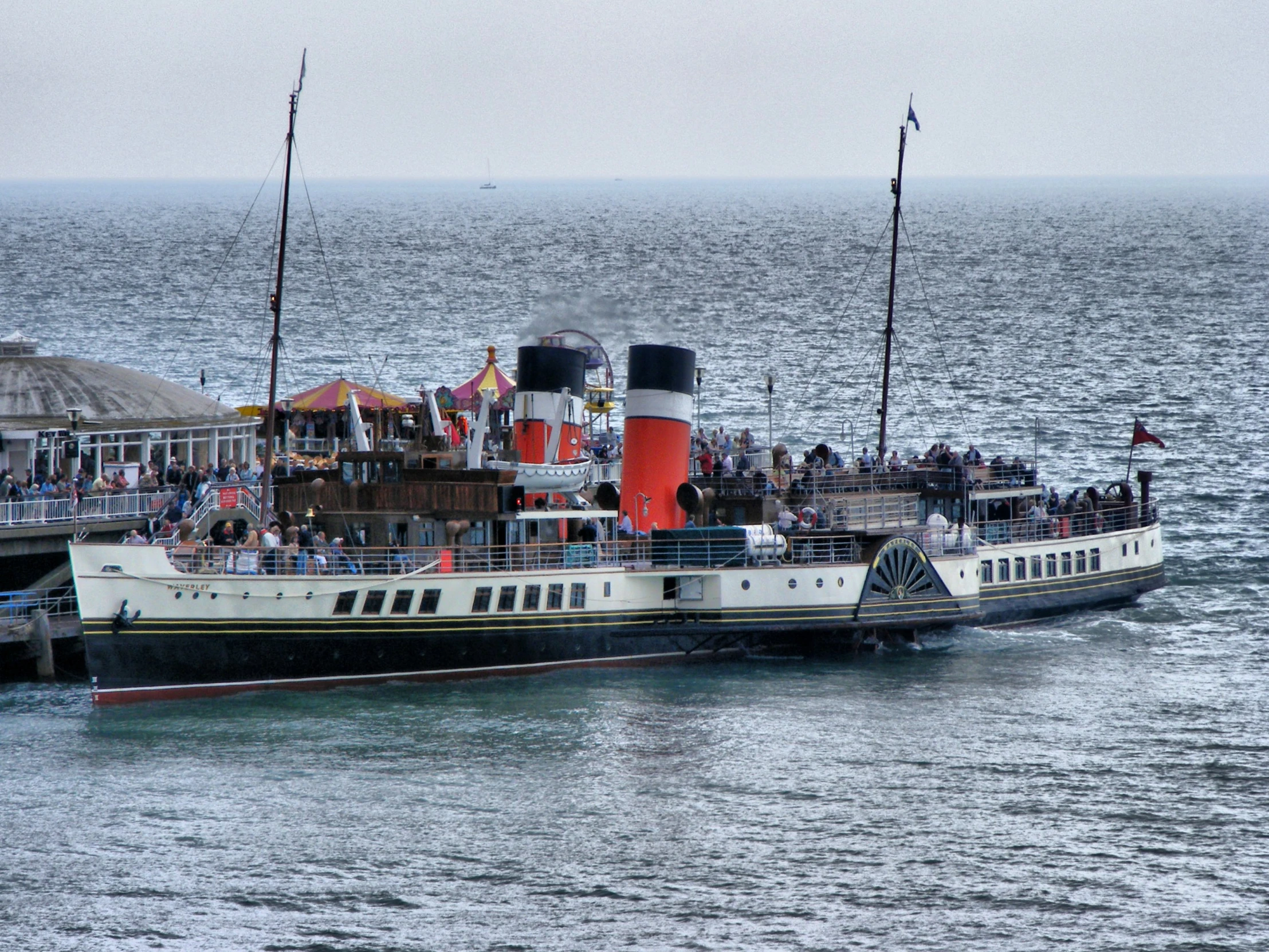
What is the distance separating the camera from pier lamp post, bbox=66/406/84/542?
51406 millimetres

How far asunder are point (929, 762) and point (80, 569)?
67.9 feet

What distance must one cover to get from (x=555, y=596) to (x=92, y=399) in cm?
1753

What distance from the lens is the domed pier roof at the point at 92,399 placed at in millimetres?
57875

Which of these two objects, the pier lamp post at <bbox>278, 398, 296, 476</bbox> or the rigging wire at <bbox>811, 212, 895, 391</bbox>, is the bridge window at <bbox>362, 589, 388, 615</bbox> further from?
the rigging wire at <bbox>811, 212, 895, 391</bbox>

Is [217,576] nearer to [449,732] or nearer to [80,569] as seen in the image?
[80,569]

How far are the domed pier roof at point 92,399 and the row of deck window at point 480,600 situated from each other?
13193 mm

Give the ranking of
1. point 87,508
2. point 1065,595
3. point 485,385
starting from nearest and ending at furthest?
1. point 87,508
2. point 1065,595
3. point 485,385

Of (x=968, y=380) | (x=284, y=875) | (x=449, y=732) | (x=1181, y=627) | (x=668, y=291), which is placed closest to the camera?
(x=284, y=875)

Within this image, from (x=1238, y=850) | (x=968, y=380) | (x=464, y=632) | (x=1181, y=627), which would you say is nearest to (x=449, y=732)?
(x=464, y=632)

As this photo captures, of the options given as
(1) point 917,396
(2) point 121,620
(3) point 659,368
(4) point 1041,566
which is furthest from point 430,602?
(1) point 917,396

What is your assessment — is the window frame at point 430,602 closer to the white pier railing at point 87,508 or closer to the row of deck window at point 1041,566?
the white pier railing at point 87,508

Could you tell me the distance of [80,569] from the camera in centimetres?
4659

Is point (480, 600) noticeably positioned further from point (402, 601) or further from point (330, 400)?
point (330, 400)

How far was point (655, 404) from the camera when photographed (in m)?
55.4
